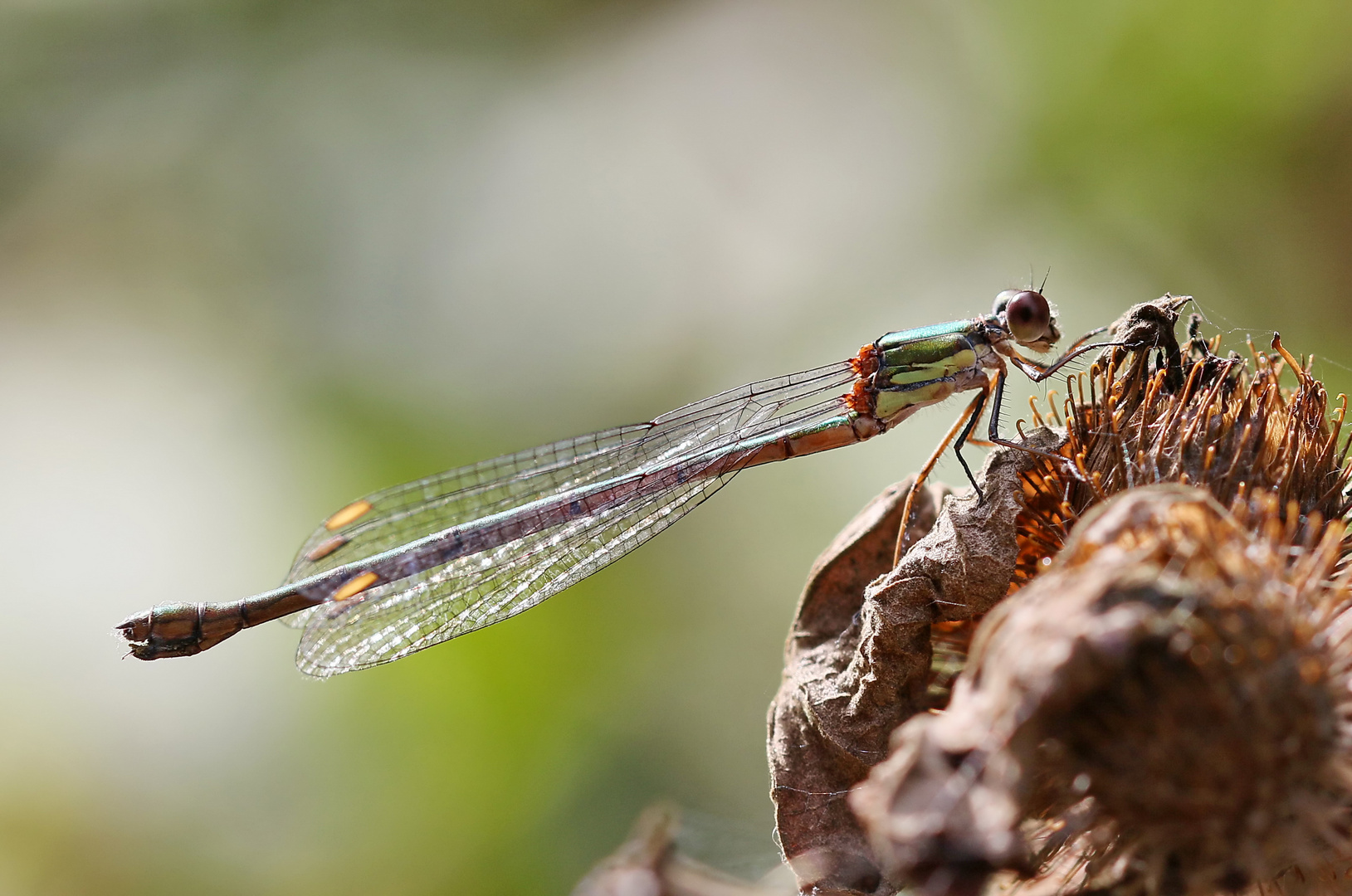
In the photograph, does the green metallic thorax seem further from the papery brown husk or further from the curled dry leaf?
the papery brown husk

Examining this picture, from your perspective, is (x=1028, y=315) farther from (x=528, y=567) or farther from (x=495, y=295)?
(x=495, y=295)

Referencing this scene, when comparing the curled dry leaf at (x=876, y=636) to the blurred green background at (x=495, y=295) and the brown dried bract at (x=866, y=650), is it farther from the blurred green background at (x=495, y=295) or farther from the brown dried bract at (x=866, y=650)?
the blurred green background at (x=495, y=295)

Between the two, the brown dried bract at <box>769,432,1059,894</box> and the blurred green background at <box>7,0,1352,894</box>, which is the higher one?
the blurred green background at <box>7,0,1352,894</box>

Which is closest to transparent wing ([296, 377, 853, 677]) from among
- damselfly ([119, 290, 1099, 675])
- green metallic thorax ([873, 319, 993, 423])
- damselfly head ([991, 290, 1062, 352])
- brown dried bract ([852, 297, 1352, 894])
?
damselfly ([119, 290, 1099, 675])

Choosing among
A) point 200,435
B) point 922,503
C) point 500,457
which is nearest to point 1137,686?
point 922,503

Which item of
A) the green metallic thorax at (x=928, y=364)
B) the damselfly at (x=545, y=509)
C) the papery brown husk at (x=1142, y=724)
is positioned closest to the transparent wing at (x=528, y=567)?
the damselfly at (x=545, y=509)

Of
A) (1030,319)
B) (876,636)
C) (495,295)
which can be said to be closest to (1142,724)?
(876,636)

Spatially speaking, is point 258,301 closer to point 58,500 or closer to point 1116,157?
point 58,500
